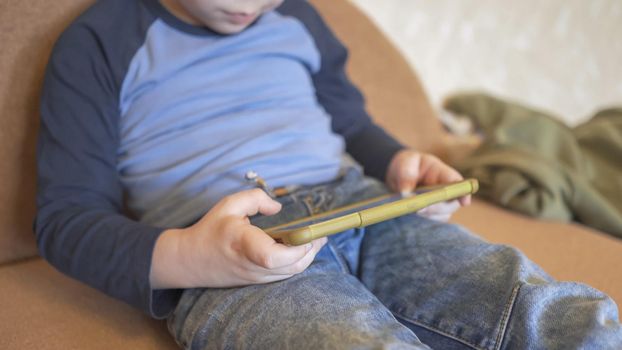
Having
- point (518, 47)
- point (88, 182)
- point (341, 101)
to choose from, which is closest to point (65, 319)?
point (88, 182)

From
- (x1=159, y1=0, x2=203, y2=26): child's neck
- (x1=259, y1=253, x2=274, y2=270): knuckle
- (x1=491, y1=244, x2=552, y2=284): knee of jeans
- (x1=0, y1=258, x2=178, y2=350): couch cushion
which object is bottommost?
(x1=0, y1=258, x2=178, y2=350): couch cushion

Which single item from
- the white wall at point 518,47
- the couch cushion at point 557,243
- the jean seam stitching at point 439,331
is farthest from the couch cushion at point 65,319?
the white wall at point 518,47

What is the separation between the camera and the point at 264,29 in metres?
0.74

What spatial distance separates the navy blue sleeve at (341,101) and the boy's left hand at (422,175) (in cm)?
4

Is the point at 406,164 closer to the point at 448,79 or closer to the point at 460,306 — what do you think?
the point at 460,306

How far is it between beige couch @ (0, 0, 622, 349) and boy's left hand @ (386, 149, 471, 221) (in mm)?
184

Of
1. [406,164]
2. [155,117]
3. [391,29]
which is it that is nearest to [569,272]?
[406,164]

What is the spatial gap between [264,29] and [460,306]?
44 centimetres

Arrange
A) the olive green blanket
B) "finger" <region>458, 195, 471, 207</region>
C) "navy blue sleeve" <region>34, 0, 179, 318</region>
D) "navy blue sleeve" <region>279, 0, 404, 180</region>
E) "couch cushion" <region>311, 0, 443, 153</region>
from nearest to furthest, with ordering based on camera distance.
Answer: "navy blue sleeve" <region>34, 0, 179, 318</region> < "finger" <region>458, 195, 471, 207</region> < "navy blue sleeve" <region>279, 0, 404, 180</region> < the olive green blanket < "couch cushion" <region>311, 0, 443, 153</region>

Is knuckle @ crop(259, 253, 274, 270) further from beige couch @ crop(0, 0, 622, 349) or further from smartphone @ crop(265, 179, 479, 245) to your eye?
beige couch @ crop(0, 0, 622, 349)

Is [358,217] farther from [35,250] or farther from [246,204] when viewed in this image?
[35,250]

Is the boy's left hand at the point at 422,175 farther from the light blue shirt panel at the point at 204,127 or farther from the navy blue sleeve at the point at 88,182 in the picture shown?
the navy blue sleeve at the point at 88,182

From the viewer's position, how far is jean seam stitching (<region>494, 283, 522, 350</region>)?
19.7 inches

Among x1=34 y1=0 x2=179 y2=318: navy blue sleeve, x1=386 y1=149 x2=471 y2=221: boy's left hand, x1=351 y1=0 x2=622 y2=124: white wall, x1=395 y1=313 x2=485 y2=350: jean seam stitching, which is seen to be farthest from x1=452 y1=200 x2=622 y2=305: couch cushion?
x1=351 y1=0 x2=622 y2=124: white wall
